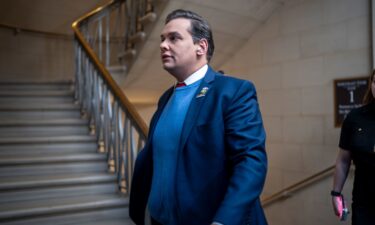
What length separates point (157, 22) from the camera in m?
3.30

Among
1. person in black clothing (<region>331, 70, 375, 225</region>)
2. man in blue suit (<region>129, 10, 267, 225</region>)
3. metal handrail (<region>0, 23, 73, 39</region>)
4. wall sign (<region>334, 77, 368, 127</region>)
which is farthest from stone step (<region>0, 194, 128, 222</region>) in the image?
metal handrail (<region>0, 23, 73, 39</region>)

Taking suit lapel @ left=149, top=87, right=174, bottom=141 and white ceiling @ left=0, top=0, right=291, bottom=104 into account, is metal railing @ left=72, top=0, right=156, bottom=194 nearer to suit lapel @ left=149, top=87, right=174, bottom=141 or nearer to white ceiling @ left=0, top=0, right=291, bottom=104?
white ceiling @ left=0, top=0, right=291, bottom=104

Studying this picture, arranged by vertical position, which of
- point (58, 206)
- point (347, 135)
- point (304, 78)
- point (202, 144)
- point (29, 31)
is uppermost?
point (29, 31)

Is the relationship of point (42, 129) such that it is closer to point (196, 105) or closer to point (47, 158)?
point (47, 158)

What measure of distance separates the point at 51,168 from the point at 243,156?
227 cm

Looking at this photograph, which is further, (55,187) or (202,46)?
(55,187)

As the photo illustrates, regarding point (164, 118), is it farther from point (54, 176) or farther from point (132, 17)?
point (132, 17)

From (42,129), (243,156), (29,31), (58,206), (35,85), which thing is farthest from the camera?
(29,31)

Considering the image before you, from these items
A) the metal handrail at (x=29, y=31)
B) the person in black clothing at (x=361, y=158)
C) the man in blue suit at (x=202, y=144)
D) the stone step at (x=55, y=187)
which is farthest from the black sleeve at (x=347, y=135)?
the metal handrail at (x=29, y=31)

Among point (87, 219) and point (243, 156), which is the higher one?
point (243, 156)

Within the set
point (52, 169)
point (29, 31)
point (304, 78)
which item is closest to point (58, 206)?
point (52, 169)

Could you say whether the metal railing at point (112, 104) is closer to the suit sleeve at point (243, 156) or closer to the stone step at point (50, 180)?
the stone step at point (50, 180)

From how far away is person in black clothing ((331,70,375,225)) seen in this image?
1636mm

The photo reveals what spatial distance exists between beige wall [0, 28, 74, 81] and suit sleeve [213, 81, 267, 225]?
15.5ft
